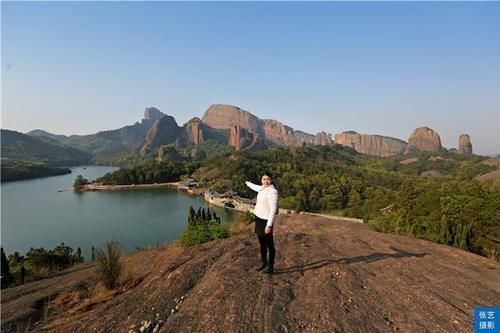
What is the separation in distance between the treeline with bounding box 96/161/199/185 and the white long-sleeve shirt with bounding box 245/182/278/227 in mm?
92533

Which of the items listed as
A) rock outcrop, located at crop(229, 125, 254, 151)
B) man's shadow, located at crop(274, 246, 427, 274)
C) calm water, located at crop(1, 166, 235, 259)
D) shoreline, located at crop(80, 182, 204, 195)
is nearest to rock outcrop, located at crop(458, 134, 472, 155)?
rock outcrop, located at crop(229, 125, 254, 151)

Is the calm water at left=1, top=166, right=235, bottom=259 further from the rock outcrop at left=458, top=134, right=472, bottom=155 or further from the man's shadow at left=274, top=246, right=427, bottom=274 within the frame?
the rock outcrop at left=458, top=134, right=472, bottom=155

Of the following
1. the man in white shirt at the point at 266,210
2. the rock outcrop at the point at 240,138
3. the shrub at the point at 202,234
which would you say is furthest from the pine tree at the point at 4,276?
the rock outcrop at the point at 240,138

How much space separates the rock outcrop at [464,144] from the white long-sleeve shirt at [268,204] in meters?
227

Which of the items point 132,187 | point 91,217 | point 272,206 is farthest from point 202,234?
point 132,187

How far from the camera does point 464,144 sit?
193375mm

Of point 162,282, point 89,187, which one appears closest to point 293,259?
point 162,282

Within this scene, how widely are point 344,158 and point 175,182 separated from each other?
255ft

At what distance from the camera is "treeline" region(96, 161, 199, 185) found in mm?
90938

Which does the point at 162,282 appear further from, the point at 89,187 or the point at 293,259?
the point at 89,187

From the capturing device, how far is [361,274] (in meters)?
5.65

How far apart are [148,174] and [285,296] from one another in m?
95.0

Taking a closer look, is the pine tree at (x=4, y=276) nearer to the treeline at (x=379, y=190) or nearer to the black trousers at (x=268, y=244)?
the black trousers at (x=268, y=244)

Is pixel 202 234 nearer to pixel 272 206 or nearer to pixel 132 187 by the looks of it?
pixel 272 206
